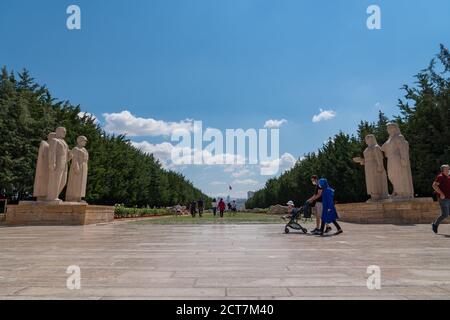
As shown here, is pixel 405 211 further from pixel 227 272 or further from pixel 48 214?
pixel 48 214

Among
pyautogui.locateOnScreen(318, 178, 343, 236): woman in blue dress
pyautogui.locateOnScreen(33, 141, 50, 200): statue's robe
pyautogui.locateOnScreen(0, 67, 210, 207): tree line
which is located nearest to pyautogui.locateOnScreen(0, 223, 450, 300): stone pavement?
pyautogui.locateOnScreen(318, 178, 343, 236): woman in blue dress

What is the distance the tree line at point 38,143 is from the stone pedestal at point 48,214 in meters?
12.8

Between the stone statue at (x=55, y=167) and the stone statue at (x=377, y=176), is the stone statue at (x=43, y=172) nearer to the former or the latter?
the stone statue at (x=55, y=167)

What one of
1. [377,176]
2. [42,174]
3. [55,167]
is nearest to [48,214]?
[42,174]

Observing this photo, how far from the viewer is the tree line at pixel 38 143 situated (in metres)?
29.8

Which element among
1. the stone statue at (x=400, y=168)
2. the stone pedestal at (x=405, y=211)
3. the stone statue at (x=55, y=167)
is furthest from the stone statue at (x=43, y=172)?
the stone statue at (x=400, y=168)

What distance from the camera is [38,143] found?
3238 cm

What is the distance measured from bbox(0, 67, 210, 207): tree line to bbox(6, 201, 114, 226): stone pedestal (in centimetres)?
1283

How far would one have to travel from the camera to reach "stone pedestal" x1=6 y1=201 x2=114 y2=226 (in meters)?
16.6

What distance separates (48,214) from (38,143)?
17964 mm

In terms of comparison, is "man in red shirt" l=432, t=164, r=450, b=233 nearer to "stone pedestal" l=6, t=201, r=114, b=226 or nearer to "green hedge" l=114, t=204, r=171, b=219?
"stone pedestal" l=6, t=201, r=114, b=226

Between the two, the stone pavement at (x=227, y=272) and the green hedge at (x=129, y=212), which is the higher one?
the green hedge at (x=129, y=212)
